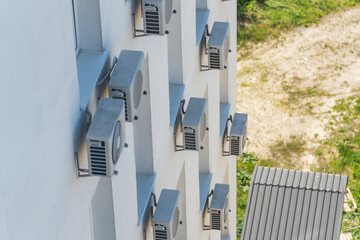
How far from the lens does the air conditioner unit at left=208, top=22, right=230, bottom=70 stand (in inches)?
424

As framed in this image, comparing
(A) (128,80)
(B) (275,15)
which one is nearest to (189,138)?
(A) (128,80)

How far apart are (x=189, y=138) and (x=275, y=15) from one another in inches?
778

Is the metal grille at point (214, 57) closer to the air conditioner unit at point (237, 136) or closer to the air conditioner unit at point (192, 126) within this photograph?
the air conditioner unit at point (192, 126)

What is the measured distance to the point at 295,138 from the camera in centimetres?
2392

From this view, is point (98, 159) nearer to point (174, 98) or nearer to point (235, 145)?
point (174, 98)

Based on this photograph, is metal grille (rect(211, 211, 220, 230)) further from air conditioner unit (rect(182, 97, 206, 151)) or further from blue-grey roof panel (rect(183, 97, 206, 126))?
blue-grey roof panel (rect(183, 97, 206, 126))

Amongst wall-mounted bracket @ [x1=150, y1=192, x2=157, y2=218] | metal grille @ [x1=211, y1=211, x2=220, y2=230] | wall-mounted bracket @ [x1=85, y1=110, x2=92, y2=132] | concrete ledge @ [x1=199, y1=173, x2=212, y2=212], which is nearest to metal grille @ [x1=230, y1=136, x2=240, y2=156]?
concrete ledge @ [x1=199, y1=173, x2=212, y2=212]

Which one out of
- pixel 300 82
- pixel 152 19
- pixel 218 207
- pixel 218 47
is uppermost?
pixel 152 19

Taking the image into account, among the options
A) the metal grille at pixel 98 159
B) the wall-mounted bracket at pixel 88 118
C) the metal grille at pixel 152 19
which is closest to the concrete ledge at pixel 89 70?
the wall-mounted bracket at pixel 88 118

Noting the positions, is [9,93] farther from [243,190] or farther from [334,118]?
[334,118]

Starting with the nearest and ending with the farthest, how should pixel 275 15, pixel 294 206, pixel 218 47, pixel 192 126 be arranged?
pixel 192 126
pixel 218 47
pixel 294 206
pixel 275 15

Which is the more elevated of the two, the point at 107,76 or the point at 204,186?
the point at 107,76

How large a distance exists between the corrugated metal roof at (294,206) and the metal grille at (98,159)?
833 centimetres

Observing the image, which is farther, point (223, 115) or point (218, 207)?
point (223, 115)
